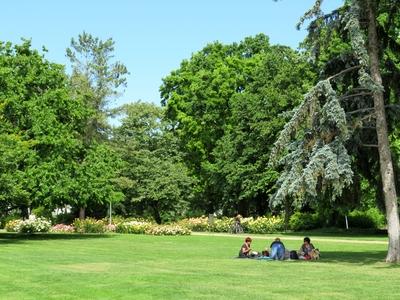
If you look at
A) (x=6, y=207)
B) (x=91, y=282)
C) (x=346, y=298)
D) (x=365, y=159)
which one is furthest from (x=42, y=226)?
(x=346, y=298)

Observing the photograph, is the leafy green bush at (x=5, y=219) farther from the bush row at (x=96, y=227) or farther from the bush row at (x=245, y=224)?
the bush row at (x=245, y=224)

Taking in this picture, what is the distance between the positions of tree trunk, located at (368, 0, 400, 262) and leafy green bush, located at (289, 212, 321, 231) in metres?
24.8

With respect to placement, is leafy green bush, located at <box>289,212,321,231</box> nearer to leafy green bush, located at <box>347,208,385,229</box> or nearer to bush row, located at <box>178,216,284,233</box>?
bush row, located at <box>178,216,284,233</box>

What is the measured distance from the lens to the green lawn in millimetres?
11969

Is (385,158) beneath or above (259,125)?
beneath

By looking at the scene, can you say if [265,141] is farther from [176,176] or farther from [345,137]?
[345,137]

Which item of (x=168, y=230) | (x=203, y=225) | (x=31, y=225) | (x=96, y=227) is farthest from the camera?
(x=203, y=225)

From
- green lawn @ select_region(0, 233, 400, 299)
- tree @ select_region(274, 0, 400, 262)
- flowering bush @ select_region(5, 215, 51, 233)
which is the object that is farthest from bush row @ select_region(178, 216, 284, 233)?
tree @ select_region(274, 0, 400, 262)

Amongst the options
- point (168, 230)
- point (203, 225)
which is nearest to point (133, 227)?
point (168, 230)

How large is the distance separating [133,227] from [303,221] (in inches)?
487

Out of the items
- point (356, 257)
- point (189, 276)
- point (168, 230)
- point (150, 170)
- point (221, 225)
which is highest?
point (150, 170)

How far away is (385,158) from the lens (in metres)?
19.3

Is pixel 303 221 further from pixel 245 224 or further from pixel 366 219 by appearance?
pixel 366 219

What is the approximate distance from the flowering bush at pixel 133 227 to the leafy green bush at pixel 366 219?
15233 mm
